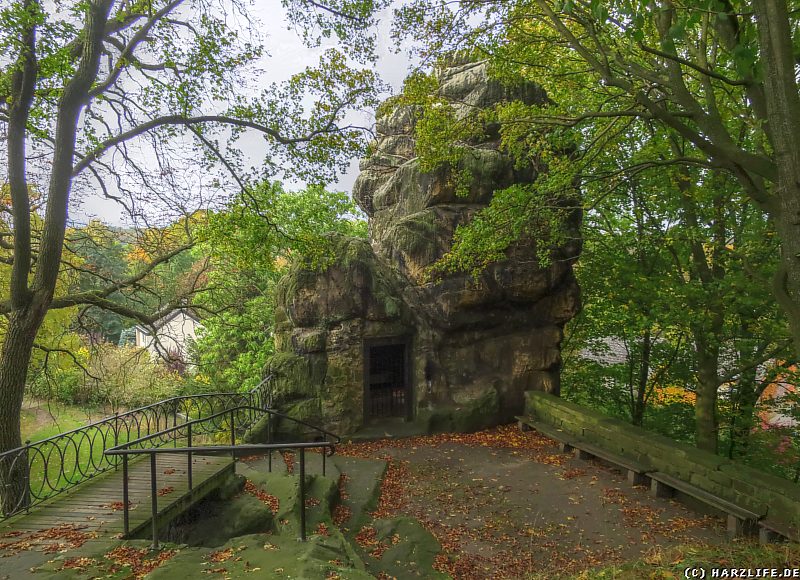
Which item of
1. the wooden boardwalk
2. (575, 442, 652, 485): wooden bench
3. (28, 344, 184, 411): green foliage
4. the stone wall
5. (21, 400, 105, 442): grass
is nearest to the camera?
the wooden boardwalk

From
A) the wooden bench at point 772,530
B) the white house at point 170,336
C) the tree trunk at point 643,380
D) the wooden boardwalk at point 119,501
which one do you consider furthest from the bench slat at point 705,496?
the white house at point 170,336

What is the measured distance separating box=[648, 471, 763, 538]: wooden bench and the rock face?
486 centimetres

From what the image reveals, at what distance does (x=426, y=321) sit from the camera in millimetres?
12500

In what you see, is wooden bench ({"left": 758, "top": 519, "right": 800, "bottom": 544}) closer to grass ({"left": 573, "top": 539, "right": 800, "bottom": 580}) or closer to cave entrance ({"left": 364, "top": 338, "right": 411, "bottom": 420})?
grass ({"left": 573, "top": 539, "right": 800, "bottom": 580})

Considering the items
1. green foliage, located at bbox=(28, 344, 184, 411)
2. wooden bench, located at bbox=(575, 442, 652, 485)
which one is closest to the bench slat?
wooden bench, located at bbox=(575, 442, 652, 485)

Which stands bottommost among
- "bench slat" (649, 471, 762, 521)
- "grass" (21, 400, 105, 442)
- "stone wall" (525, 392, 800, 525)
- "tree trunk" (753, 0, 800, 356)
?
"grass" (21, 400, 105, 442)

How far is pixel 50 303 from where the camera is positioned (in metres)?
7.95

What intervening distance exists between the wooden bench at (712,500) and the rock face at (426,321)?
4858mm

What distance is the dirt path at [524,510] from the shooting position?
6.36 metres

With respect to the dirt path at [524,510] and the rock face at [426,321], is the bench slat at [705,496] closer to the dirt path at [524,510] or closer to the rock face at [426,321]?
the dirt path at [524,510]

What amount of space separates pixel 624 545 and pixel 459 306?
260 inches

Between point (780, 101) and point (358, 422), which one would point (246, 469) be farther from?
point (780, 101)

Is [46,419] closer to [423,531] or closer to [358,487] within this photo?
[358,487]

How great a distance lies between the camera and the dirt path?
6.36 meters
